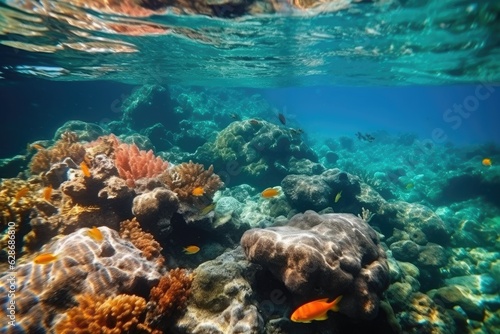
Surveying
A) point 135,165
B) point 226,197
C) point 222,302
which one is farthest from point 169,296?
point 226,197

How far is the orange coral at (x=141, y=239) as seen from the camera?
590cm

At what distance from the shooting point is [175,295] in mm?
4762

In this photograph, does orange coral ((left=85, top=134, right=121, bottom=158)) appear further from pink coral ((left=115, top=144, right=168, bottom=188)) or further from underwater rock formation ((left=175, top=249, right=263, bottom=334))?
underwater rock formation ((left=175, top=249, right=263, bottom=334))

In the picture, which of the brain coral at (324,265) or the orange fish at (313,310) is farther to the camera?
the brain coral at (324,265)

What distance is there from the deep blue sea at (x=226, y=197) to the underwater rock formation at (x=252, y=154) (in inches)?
3.4

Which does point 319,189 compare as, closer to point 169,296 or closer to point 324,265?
point 324,265

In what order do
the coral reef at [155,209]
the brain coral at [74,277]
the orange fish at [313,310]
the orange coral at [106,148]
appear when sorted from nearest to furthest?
1. the orange fish at [313,310]
2. the brain coral at [74,277]
3. the coral reef at [155,209]
4. the orange coral at [106,148]

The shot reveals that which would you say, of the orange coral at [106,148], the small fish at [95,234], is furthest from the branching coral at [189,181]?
the small fish at [95,234]

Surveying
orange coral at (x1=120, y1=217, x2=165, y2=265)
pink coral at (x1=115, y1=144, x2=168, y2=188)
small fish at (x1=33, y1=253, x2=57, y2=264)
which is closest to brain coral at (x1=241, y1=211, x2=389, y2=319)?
orange coral at (x1=120, y1=217, x2=165, y2=265)

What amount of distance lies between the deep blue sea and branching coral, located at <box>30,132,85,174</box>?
1.8 inches

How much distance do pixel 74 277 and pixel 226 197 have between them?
7.68 m

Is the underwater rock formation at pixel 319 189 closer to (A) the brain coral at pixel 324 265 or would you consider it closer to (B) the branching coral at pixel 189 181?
(B) the branching coral at pixel 189 181

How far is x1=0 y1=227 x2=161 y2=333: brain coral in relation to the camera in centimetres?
417

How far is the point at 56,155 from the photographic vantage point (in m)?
9.47
